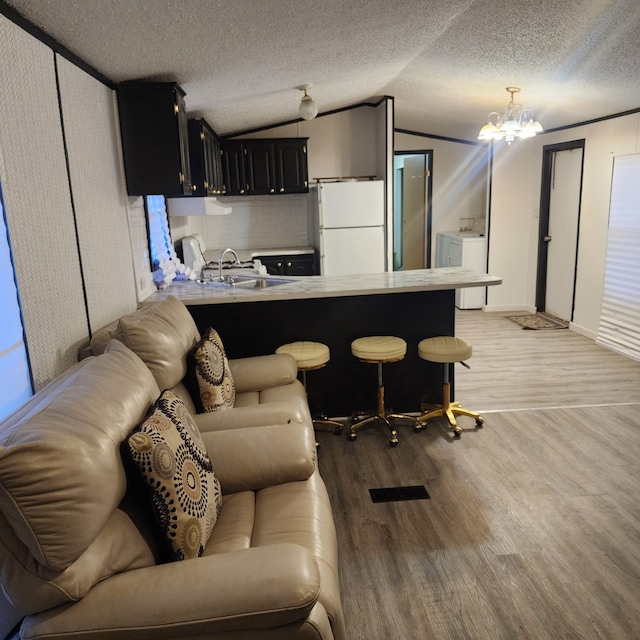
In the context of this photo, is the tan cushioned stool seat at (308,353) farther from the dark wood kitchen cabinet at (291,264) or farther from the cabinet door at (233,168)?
the cabinet door at (233,168)

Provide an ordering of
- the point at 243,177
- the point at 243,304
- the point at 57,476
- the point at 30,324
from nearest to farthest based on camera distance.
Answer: the point at 57,476, the point at 30,324, the point at 243,304, the point at 243,177

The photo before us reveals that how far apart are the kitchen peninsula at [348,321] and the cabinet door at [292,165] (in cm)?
260

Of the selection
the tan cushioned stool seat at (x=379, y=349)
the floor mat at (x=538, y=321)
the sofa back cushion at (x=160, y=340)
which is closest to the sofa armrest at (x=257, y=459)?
the sofa back cushion at (x=160, y=340)

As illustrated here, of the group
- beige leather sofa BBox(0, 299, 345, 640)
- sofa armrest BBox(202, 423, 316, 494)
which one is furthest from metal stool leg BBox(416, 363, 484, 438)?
beige leather sofa BBox(0, 299, 345, 640)

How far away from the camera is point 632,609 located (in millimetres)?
1995

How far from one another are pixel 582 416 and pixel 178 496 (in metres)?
3.18

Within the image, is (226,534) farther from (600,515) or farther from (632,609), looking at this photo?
(600,515)

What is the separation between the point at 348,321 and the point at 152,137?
1733mm

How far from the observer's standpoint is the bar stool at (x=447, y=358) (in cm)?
347

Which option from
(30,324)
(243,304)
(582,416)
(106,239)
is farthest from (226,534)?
(582,416)

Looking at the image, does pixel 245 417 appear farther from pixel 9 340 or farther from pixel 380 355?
pixel 380 355

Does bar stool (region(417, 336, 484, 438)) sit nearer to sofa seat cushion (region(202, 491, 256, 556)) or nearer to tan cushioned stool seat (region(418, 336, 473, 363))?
tan cushioned stool seat (region(418, 336, 473, 363))

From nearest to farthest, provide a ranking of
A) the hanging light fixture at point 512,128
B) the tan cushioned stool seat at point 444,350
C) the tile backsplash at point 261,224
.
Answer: the tan cushioned stool seat at point 444,350
the hanging light fixture at point 512,128
the tile backsplash at point 261,224

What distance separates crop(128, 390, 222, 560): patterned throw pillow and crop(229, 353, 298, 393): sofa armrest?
1.23m
